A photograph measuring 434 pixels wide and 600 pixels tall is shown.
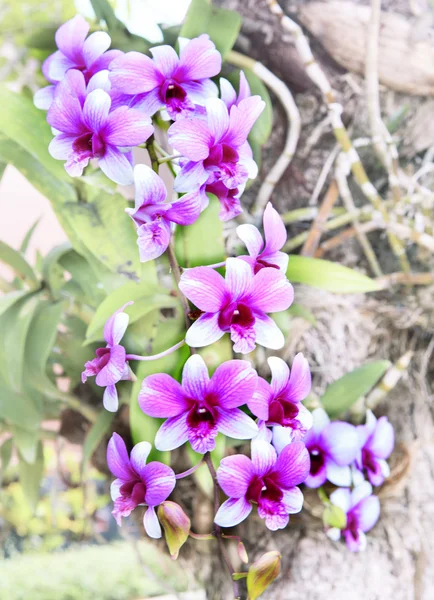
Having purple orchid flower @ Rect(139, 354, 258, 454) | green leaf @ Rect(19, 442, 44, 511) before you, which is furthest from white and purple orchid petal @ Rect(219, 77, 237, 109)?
green leaf @ Rect(19, 442, 44, 511)

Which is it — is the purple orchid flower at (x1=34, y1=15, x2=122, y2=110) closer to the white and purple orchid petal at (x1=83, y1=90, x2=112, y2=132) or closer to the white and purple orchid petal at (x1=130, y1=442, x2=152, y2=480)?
the white and purple orchid petal at (x1=83, y1=90, x2=112, y2=132)

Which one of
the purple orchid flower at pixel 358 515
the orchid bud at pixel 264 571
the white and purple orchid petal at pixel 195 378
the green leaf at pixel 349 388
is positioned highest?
the white and purple orchid petal at pixel 195 378

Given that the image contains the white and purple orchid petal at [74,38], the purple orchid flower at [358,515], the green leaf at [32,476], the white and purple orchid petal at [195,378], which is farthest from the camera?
the green leaf at [32,476]

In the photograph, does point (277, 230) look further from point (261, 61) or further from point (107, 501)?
point (107, 501)

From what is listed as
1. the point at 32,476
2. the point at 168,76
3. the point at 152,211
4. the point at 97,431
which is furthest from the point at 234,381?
the point at 32,476

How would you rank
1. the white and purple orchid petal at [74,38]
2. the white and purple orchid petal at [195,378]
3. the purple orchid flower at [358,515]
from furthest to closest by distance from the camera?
the purple orchid flower at [358,515]
the white and purple orchid petal at [74,38]
the white and purple orchid petal at [195,378]

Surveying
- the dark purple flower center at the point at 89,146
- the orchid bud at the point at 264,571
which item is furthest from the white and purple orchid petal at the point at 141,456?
the dark purple flower center at the point at 89,146

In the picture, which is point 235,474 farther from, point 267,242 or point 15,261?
point 15,261

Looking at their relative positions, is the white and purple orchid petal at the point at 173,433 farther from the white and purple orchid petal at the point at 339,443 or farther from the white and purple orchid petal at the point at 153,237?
the white and purple orchid petal at the point at 339,443
